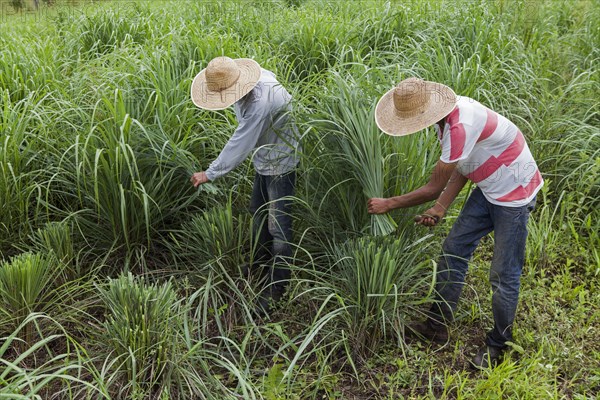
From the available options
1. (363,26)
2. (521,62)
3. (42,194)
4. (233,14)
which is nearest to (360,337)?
(42,194)

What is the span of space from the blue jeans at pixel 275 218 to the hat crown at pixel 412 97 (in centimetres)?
75

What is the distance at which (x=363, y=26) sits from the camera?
16.2 ft

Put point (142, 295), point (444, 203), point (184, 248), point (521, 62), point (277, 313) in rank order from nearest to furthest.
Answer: point (142, 295) < point (444, 203) < point (277, 313) < point (184, 248) < point (521, 62)

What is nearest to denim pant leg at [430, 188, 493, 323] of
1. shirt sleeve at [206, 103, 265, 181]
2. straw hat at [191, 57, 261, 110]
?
shirt sleeve at [206, 103, 265, 181]

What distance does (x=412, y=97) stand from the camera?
92.5 inches

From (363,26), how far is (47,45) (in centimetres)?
257

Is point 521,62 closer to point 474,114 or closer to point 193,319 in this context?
point 474,114

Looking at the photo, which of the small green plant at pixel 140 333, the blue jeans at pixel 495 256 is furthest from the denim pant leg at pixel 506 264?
the small green plant at pixel 140 333

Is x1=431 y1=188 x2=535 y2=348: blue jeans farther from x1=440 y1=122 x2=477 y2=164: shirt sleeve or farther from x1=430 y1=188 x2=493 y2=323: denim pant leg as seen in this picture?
x1=440 y1=122 x2=477 y2=164: shirt sleeve

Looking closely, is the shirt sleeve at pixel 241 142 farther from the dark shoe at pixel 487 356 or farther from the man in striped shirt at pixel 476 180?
the dark shoe at pixel 487 356

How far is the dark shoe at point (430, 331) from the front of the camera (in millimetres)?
2688

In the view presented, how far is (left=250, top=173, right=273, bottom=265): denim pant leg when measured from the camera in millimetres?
3045

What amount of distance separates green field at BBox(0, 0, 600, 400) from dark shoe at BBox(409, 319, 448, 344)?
4 cm

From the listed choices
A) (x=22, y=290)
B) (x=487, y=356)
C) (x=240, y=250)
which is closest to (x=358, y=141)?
(x=240, y=250)
